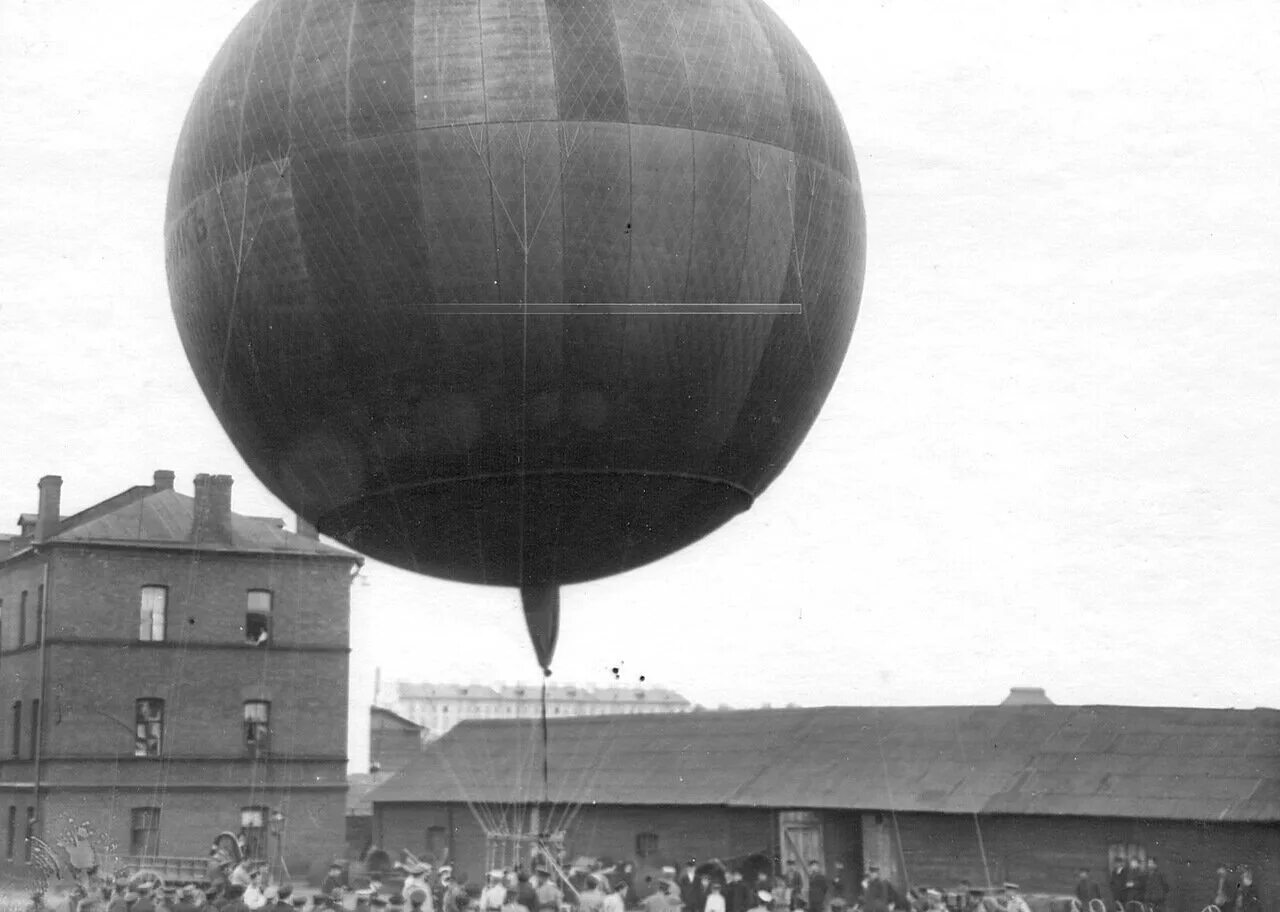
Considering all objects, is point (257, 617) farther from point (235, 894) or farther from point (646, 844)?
point (235, 894)

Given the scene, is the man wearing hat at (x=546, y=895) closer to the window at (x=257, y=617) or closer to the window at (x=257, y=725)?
the window at (x=257, y=725)

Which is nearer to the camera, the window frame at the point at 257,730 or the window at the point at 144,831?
the window at the point at 144,831

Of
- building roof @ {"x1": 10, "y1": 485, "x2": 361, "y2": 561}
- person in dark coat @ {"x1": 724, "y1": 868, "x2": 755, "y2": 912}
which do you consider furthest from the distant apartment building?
person in dark coat @ {"x1": 724, "y1": 868, "x2": 755, "y2": 912}

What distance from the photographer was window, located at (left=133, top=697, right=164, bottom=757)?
34.3 m

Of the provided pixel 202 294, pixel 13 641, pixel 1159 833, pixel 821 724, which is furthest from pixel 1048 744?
pixel 13 641

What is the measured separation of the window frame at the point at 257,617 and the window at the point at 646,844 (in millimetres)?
11477

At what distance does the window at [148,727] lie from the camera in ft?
112

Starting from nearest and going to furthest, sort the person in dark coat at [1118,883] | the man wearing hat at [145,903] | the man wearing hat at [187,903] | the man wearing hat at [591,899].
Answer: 1. the man wearing hat at [187,903]
2. the man wearing hat at [145,903]
3. the man wearing hat at [591,899]
4. the person in dark coat at [1118,883]

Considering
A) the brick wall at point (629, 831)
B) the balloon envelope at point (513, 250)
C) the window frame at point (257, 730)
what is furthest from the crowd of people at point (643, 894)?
the window frame at point (257, 730)

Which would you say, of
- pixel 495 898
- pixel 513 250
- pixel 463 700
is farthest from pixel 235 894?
pixel 463 700

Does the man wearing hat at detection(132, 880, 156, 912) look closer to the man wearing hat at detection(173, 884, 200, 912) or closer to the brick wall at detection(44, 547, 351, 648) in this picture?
the man wearing hat at detection(173, 884, 200, 912)

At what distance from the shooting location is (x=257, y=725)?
1405 inches

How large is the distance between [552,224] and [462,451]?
63.3 inches

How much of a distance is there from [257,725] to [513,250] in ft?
92.0
